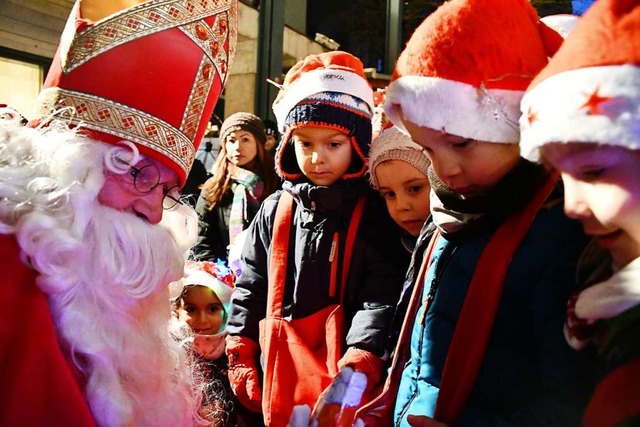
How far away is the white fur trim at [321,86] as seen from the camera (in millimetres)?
2193

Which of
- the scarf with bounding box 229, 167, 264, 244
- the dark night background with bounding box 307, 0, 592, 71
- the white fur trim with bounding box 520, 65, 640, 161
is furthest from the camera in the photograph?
the dark night background with bounding box 307, 0, 592, 71

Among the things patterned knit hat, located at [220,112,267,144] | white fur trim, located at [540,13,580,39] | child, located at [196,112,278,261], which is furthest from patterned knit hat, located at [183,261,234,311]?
white fur trim, located at [540,13,580,39]

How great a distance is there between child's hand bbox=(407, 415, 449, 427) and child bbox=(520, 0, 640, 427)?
352mm

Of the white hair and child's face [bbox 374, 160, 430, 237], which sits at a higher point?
child's face [bbox 374, 160, 430, 237]

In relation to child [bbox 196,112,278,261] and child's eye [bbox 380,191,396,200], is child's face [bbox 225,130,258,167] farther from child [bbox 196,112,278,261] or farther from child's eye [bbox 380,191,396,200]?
child's eye [bbox 380,191,396,200]

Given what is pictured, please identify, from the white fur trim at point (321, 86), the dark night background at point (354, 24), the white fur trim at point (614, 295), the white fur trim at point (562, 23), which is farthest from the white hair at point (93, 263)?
the dark night background at point (354, 24)

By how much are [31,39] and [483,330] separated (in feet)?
17.4

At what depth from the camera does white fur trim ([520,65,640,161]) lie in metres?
0.83

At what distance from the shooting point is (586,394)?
99 centimetres

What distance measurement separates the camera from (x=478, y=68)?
122 centimetres

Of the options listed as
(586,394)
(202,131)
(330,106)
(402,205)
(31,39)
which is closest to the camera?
(586,394)

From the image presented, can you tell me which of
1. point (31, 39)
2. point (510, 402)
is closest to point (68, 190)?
point (510, 402)

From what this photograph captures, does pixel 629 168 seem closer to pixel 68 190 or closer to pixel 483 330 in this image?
pixel 483 330

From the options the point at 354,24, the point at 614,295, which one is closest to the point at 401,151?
the point at 614,295
